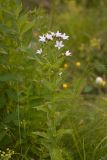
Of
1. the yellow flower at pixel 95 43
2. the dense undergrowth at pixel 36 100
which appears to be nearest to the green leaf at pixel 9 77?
the dense undergrowth at pixel 36 100

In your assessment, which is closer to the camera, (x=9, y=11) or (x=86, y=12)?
(x=9, y=11)

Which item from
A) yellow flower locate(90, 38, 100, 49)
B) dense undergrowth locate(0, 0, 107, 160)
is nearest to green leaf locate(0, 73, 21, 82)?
dense undergrowth locate(0, 0, 107, 160)

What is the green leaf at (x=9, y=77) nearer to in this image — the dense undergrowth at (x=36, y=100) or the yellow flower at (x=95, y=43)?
the dense undergrowth at (x=36, y=100)

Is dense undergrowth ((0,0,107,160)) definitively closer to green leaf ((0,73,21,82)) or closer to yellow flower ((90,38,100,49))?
green leaf ((0,73,21,82))

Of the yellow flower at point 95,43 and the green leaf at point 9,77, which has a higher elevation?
the yellow flower at point 95,43

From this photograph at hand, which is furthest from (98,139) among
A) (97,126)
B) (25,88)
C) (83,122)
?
(25,88)

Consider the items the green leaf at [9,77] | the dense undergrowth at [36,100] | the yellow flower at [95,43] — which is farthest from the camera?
the yellow flower at [95,43]

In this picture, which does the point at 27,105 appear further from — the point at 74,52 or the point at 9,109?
the point at 74,52

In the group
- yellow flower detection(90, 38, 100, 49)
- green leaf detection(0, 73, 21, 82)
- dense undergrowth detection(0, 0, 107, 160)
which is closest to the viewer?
dense undergrowth detection(0, 0, 107, 160)

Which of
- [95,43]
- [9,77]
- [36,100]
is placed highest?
[95,43]

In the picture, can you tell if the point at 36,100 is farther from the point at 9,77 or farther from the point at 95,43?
the point at 95,43

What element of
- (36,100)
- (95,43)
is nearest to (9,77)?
(36,100)
